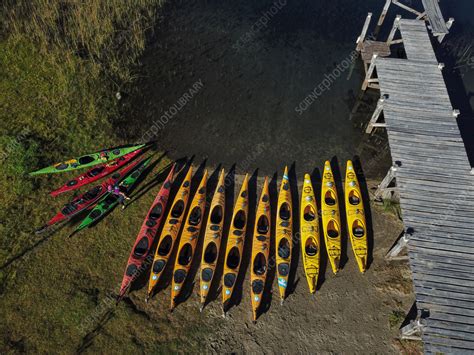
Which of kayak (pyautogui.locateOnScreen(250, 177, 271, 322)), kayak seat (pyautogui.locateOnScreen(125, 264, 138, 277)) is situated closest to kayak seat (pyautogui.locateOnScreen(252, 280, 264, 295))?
kayak (pyautogui.locateOnScreen(250, 177, 271, 322))

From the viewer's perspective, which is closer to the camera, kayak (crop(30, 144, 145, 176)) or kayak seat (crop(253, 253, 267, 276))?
kayak seat (crop(253, 253, 267, 276))

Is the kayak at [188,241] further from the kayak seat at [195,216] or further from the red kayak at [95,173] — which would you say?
the red kayak at [95,173]

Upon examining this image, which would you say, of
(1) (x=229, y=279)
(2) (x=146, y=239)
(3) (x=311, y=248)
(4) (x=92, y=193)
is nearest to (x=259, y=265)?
(1) (x=229, y=279)

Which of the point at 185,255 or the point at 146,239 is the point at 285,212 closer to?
the point at 185,255

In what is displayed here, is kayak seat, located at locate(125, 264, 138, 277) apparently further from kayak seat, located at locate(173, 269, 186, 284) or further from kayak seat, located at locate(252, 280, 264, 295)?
kayak seat, located at locate(252, 280, 264, 295)

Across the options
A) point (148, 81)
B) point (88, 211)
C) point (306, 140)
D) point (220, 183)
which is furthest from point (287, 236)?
point (148, 81)

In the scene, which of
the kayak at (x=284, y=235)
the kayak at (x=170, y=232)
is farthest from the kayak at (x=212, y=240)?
the kayak at (x=284, y=235)
